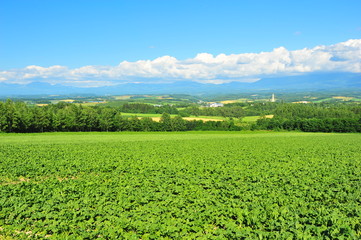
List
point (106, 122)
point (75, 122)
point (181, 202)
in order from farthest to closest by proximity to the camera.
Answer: point (106, 122), point (75, 122), point (181, 202)

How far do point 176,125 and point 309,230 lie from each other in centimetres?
7071

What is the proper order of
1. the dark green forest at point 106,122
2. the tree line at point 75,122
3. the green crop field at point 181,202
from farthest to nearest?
the dark green forest at point 106,122 < the tree line at point 75,122 < the green crop field at point 181,202

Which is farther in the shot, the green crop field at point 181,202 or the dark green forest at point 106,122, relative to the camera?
the dark green forest at point 106,122

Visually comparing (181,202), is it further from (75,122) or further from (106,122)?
(106,122)

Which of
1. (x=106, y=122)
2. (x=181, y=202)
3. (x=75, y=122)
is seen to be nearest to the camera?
(x=181, y=202)

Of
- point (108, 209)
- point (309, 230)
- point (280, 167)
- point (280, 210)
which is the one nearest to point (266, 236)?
point (309, 230)

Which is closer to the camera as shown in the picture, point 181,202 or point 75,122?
point 181,202

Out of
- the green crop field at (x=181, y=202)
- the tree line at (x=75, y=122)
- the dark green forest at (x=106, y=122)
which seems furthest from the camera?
the dark green forest at (x=106, y=122)

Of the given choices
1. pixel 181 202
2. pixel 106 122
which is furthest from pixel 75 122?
pixel 181 202

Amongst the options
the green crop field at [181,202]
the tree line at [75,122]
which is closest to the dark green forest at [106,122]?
the tree line at [75,122]

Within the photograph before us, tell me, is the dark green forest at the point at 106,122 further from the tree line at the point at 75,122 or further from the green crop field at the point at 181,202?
the green crop field at the point at 181,202

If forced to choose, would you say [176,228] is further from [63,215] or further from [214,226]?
[63,215]

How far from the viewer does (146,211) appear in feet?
38.1

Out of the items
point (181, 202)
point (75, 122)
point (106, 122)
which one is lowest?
point (106, 122)
